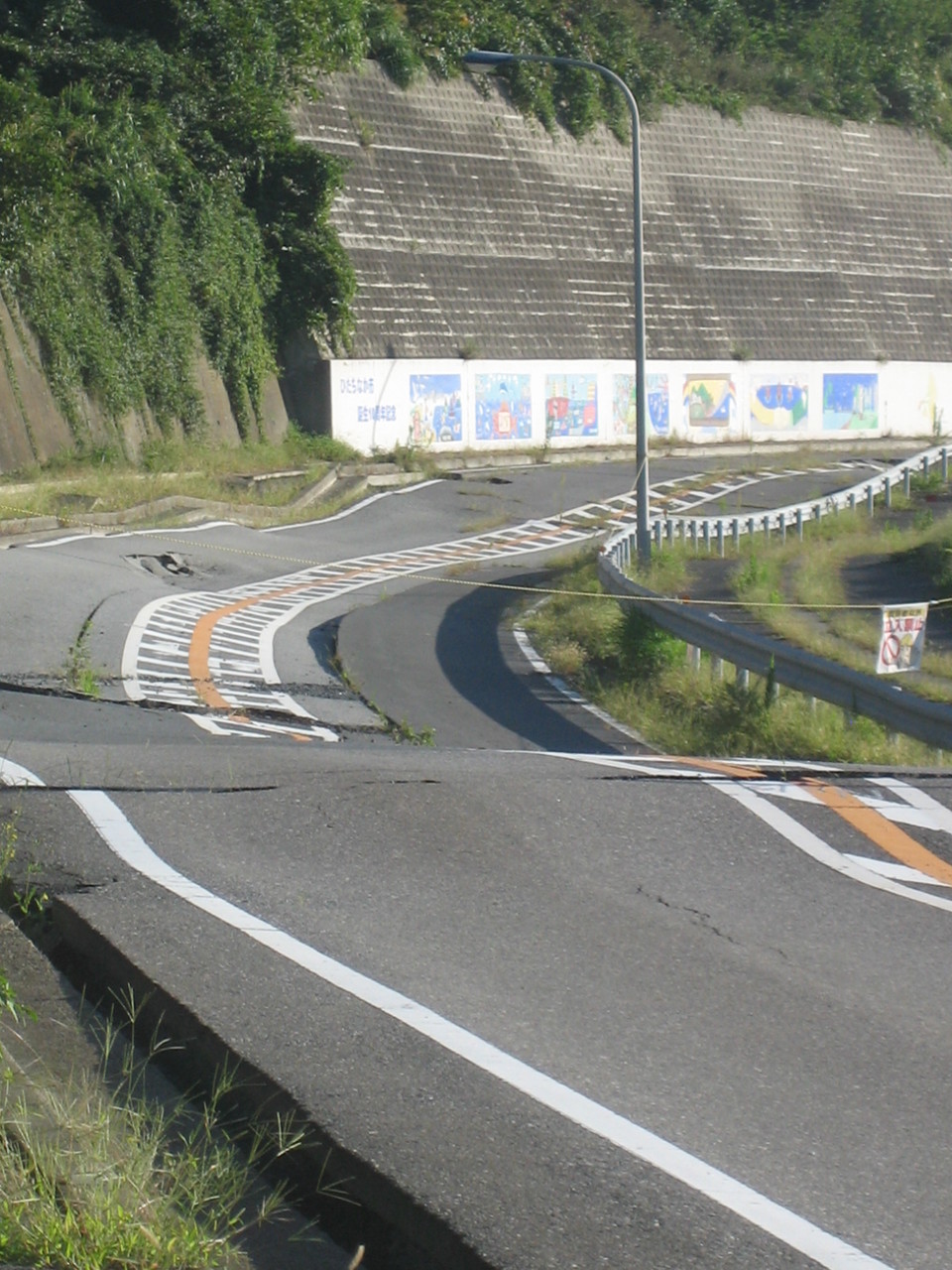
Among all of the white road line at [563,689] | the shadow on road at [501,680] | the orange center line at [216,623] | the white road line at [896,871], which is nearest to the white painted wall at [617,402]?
the orange center line at [216,623]

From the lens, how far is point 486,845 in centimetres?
741

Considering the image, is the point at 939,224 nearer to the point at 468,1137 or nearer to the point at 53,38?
the point at 53,38

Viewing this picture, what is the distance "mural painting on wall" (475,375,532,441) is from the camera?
150 feet

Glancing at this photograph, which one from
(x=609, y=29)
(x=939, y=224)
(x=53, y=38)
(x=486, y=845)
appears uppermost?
(x=609, y=29)

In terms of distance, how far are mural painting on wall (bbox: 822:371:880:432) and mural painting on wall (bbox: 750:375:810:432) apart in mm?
881

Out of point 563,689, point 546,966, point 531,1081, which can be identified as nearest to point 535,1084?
point 531,1081

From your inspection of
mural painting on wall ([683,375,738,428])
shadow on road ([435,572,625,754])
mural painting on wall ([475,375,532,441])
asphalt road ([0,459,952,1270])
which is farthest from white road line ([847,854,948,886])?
mural painting on wall ([683,375,738,428])

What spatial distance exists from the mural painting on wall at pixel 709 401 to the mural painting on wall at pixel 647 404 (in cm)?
82

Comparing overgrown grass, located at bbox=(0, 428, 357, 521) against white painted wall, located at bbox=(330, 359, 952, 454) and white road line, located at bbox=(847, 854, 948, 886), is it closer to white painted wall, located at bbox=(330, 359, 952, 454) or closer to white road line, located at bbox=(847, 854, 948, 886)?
white painted wall, located at bbox=(330, 359, 952, 454)

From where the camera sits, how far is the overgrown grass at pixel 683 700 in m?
13.2

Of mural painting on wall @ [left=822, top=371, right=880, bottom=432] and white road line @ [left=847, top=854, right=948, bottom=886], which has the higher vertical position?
mural painting on wall @ [left=822, top=371, right=880, bottom=432]

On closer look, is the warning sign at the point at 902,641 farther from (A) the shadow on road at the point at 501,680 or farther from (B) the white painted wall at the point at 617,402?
(B) the white painted wall at the point at 617,402

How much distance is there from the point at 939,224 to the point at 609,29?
48.5 feet

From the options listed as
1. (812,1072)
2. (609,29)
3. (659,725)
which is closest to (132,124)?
(609,29)
